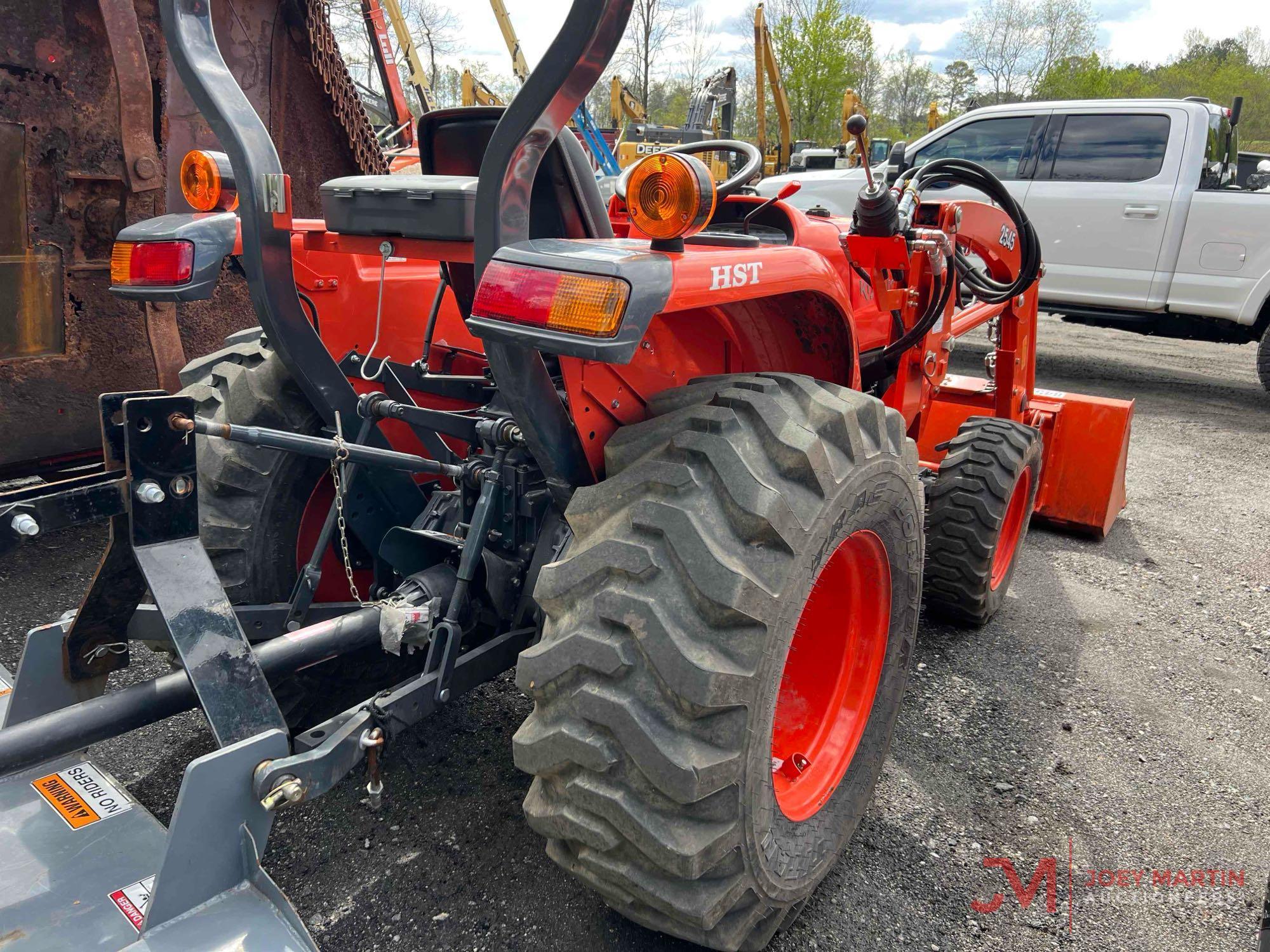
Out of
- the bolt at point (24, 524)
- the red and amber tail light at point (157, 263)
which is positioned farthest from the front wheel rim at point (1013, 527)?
the bolt at point (24, 524)

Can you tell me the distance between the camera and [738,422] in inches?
67.7

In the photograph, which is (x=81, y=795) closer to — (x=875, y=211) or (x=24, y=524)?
(x=24, y=524)

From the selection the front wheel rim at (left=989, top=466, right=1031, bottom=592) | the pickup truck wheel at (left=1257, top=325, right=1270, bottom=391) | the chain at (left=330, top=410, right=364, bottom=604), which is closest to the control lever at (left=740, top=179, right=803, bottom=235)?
the chain at (left=330, top=410, right=364, bottom=604)

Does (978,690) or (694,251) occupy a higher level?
(694,251)

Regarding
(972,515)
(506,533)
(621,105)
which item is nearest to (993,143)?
(972,515)

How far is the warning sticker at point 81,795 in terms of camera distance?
189 centimetres

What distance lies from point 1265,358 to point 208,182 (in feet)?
27.3

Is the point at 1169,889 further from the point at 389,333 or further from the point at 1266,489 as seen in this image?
the point at 1266,489

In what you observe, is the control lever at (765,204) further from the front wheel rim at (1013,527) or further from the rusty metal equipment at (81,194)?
the rusty metal equipment at (81,194)

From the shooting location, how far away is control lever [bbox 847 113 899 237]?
109 inches

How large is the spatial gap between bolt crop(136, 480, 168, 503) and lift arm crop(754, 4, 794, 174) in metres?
16.0

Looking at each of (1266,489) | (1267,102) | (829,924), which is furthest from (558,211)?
(1267,102)

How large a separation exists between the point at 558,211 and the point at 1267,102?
137 feet

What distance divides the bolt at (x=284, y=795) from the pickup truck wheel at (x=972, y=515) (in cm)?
247
